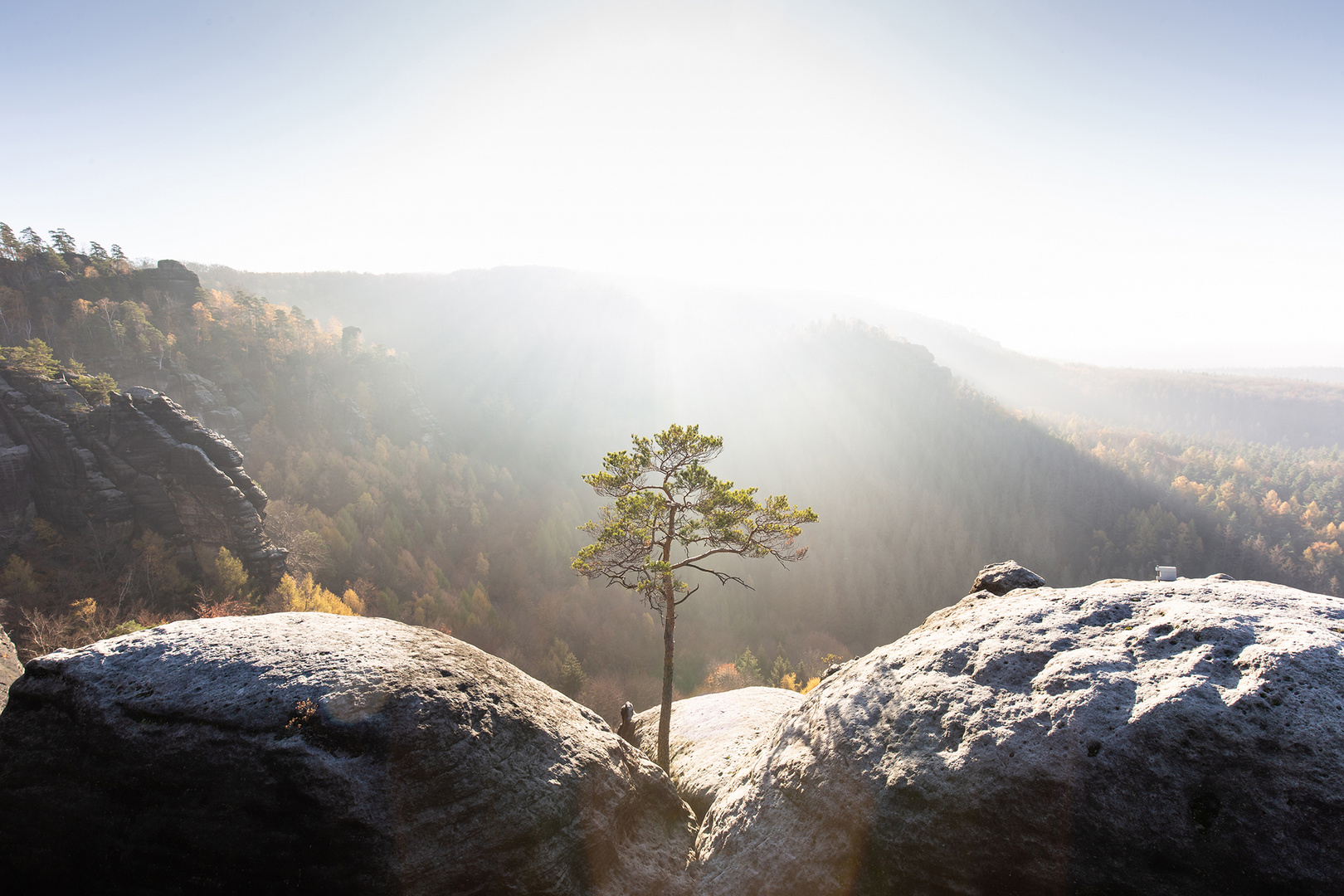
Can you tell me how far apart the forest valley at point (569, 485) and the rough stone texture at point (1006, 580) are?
3460 centimetres

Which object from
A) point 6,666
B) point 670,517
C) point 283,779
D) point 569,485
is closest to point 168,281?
point 569,485

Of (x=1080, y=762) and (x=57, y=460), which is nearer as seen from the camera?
(x=1080, y=762)

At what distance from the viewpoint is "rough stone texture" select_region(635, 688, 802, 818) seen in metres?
12.9

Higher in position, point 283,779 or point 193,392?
point 193,392

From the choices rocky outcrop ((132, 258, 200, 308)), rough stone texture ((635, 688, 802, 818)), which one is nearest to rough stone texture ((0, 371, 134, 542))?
rocky outcrop ((132, 258, 200, 308))

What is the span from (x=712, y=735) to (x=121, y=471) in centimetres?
5570

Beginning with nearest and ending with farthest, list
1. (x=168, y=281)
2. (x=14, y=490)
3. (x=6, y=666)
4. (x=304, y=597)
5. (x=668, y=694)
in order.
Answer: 1. (x=6, y=666)
2. (x=668, y=694)
3. (x=14, y=490)
4. (x=304, y=597)
5. (x=168, y=281)

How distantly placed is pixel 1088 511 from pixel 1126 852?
151 meters

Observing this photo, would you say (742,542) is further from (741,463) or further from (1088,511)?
(1088,511)

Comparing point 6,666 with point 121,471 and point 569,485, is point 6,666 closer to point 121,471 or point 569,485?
point 121,471

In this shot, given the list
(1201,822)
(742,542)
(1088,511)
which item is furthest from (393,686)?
(1088,511)

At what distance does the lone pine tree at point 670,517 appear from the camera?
45.0 feet

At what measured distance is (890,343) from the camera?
508ft

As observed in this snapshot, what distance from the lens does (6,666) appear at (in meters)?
12.1
